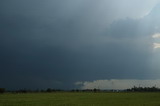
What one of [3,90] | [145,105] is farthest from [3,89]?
[145,105]

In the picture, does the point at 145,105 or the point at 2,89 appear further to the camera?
the point at 2,89

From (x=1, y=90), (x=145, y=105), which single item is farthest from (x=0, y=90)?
(x=145, y=105)

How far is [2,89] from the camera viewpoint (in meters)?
187

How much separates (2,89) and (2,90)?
0.95 m

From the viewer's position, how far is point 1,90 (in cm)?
18488

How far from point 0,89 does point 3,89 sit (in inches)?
107

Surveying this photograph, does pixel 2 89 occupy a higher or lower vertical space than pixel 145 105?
higher

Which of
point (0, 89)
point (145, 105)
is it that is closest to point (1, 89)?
point (0, 89)

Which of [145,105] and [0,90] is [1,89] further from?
→ [145,105]

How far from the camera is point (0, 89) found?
185 meters

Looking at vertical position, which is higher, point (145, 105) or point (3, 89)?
point (3, 89)

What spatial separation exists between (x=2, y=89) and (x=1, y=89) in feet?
3.19

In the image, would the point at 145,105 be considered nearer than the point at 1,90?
Yes

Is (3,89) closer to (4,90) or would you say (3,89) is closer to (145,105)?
(4,90)
